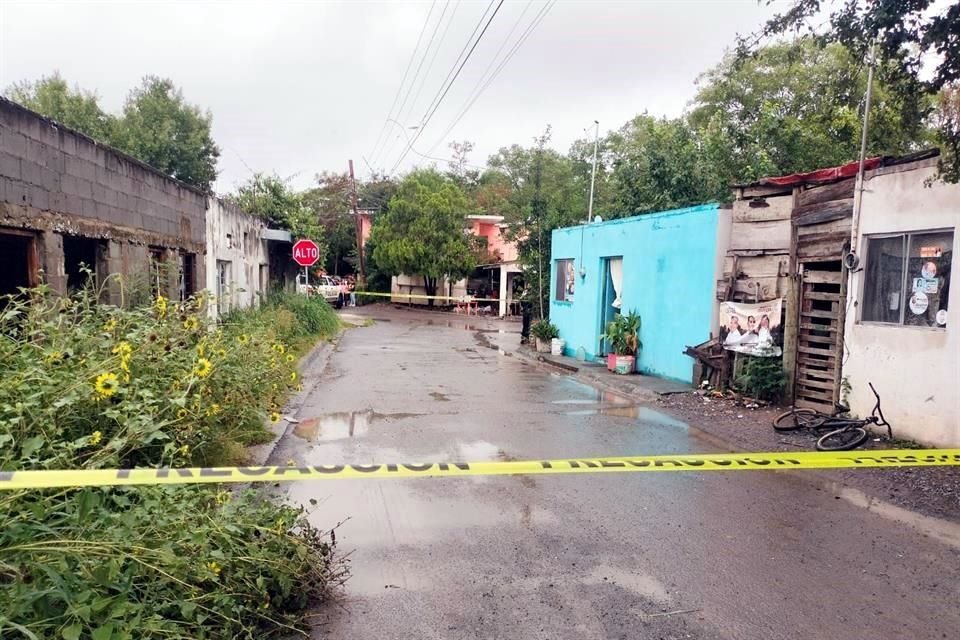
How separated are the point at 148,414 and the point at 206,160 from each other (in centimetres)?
3359

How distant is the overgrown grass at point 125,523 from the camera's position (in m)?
2.53

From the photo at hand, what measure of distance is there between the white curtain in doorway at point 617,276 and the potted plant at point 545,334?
9.34 feet

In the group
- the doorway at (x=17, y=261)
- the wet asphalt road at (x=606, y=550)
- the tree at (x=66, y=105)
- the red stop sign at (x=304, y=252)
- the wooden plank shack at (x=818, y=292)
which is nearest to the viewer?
the wet asphalt road at (x=606, y=550)

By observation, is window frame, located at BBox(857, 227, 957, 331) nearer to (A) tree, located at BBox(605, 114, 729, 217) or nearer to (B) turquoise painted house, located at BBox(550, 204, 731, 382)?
(B) turquoise painted house, located at BBox(550, 204, 731, 382)

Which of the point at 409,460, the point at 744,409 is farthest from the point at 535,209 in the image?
the point at 409,460

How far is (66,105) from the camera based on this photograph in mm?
30703

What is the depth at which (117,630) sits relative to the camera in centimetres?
250

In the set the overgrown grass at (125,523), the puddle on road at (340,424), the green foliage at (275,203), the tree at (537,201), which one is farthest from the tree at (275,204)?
the overgrown grass at (125,523)

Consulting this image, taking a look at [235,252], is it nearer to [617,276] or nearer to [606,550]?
[617,276]

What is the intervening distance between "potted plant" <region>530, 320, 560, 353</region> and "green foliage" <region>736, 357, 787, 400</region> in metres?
8.01

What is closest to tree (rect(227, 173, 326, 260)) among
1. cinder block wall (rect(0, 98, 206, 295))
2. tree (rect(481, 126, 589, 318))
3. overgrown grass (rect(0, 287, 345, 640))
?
tree (rect(481, 126, 589, 318))

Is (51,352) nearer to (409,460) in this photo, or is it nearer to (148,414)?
(148,414)

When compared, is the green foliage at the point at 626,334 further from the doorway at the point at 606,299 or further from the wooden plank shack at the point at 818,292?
the wooden plank shack at the point at 818,292

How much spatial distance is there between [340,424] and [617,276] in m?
8.44
